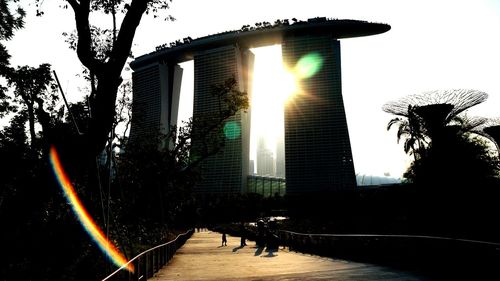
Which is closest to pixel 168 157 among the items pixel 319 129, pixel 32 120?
pixel 32 120

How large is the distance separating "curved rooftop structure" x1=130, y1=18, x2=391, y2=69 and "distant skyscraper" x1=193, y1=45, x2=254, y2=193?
649 cm

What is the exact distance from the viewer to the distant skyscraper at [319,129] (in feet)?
398

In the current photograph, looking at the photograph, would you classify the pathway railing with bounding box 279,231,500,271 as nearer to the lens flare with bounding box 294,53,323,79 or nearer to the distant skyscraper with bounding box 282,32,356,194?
the distant skyscraper with bounding box 282,32,356,194

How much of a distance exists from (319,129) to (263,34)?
130 feet

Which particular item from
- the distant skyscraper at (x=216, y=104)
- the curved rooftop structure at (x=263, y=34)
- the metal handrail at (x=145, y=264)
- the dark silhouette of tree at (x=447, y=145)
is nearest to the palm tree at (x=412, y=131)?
the dark silhouette of tree at (x=447, y=145)

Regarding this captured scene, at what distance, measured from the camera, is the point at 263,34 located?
13475 centimetres

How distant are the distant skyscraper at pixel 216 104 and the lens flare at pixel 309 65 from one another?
17.8 m

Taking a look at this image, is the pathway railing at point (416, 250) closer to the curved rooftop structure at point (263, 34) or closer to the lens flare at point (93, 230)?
the lens flare at point (93, 230)

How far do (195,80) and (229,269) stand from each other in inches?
4280

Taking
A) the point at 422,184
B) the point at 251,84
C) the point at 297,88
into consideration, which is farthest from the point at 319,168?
the point at 422,184

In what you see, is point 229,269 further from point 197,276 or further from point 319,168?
point 319,168

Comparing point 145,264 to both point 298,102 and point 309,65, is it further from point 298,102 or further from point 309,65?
point 298,102

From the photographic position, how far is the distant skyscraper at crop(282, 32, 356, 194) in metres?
121

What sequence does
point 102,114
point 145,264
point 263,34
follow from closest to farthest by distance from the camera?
point 102,114 → point 145,264 → point 263,34
